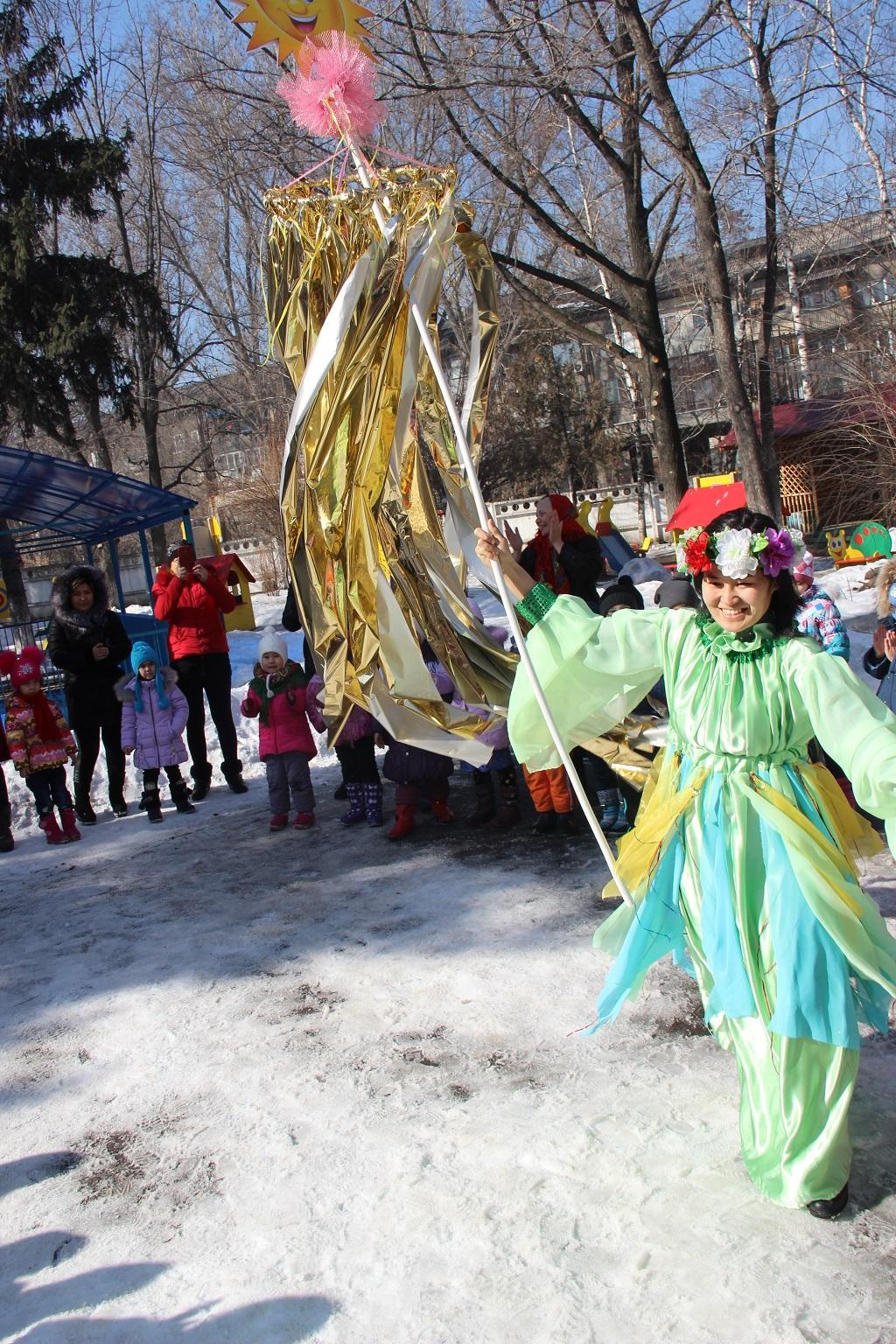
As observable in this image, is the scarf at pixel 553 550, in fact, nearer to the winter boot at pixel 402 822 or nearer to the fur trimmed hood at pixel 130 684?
the winter boot at pixel 402 822

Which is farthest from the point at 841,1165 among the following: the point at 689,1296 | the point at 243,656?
the point at 243,656

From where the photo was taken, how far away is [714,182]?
9086mm

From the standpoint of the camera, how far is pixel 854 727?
2559mm

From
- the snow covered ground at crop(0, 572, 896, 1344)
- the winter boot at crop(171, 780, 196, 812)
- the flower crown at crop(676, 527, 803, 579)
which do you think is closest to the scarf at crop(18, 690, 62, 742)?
the winter boot at crop(171, 780, 196, 812)

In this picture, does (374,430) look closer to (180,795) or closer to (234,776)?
(180,795)

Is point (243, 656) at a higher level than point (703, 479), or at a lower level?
lower

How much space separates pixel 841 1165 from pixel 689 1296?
20.9 inches

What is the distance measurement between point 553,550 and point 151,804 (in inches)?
127

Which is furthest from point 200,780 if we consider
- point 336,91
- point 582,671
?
point 336,91

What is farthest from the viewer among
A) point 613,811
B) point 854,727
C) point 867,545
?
point 867,545

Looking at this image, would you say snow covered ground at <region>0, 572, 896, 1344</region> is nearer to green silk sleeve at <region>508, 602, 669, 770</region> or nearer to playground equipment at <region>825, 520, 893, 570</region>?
green silk sleeve at <region>508, 602, 669, 770</region>

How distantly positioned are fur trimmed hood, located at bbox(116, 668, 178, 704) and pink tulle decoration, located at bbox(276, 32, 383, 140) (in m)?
4.48

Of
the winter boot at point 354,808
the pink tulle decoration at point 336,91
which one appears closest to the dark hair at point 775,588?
the pink tulle decoration at point 336,91

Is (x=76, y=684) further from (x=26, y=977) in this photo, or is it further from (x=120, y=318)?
(x=120, y=318)
